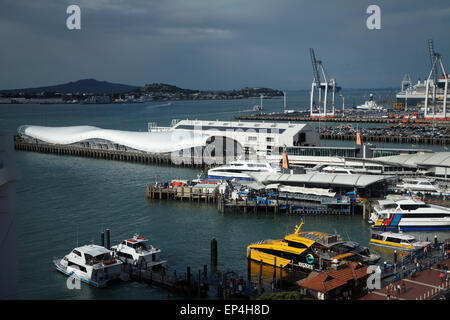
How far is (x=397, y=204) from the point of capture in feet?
56.4

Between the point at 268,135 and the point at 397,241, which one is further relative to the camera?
the point at 268,135

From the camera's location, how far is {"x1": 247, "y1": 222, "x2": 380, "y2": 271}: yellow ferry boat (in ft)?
42.7

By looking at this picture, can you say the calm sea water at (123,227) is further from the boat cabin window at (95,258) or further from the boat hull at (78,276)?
the boat cabin window at (95,258)

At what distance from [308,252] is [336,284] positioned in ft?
8.83

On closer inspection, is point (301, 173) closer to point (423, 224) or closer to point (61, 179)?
point (423, 224)

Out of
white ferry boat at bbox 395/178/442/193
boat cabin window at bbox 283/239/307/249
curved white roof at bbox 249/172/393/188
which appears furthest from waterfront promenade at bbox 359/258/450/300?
white ferry boat at bbox 395/178/442/193

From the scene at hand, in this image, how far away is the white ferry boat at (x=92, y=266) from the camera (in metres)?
12.6

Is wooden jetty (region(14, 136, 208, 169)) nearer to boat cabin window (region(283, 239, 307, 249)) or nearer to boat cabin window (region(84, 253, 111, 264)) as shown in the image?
boat cabin window (region(283, 239, 307, 249))

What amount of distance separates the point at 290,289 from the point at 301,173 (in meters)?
11.1

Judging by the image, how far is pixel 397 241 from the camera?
15141mm

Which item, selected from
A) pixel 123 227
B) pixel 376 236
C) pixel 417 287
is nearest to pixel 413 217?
pixel 376 236

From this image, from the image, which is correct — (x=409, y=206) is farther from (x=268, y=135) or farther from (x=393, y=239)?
(x=268, y=135)
